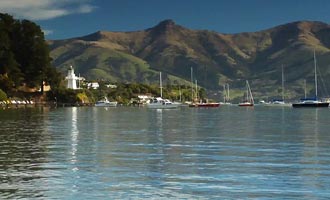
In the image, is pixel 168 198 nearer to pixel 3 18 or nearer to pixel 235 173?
pixel 235 173

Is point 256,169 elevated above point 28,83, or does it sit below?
below

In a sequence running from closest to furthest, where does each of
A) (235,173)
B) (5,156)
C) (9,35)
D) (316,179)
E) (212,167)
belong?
(316,179), (235,173), (212,167), (5,156), (9,35)

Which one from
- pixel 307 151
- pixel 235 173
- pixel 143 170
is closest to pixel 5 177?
pixel 143 170

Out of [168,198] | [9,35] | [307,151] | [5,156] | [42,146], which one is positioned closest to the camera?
[168,198]

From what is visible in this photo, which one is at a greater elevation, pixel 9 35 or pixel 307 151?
pixel 9 35

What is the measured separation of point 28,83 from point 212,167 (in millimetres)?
166538

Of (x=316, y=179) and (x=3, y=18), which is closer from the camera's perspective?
(x=316, y=179)

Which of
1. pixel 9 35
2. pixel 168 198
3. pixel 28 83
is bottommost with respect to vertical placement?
pixel 168 198

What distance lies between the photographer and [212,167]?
93.4 feet

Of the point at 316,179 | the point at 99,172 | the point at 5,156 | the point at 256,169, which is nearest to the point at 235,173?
the point at 256,169

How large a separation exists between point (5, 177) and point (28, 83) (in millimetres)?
167862

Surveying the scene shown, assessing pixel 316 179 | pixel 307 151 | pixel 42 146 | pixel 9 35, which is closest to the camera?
pixel 316 179

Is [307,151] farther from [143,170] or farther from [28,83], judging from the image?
[28,83]

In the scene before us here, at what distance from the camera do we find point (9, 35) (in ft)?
593
